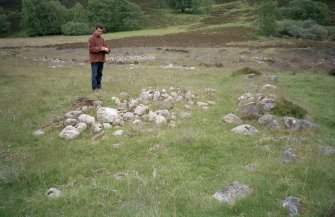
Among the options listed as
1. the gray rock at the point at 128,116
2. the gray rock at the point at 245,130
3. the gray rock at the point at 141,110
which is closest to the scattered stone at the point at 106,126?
the gray rock at the point at 128,116

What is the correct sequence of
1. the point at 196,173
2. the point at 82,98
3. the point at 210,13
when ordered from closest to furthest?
the point at 196,173 < the point at 82,98 < the point at 210,13

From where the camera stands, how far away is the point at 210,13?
10625cm

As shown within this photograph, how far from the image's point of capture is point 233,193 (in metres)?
7.34

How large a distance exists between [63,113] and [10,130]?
2.03 metres

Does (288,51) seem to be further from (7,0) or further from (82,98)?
(7,0)

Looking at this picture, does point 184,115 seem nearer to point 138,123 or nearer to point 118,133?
point 138,123

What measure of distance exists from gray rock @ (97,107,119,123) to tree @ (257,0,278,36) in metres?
46.9

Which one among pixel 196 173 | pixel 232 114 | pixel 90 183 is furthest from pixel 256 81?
pixel 90 183

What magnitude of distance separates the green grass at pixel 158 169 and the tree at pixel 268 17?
142 ft

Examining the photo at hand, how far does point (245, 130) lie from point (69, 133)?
528cm

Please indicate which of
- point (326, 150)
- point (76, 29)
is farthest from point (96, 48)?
point (76, 29)

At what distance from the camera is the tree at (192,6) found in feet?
351

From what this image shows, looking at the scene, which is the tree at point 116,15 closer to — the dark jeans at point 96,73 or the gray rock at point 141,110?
the dark jeans at point 96,73

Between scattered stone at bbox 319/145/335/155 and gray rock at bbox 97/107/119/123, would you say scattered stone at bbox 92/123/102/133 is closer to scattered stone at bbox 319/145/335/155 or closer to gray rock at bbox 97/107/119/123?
gray rock at bbox 97/107/119/123
